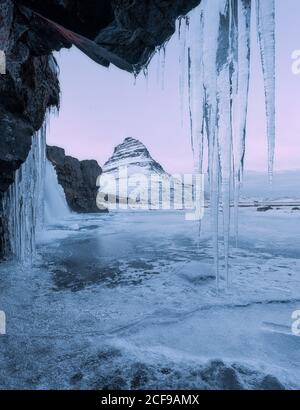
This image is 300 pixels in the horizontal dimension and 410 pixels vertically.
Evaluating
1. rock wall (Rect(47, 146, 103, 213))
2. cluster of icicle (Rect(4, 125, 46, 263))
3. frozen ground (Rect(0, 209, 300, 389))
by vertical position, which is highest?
rock wall (Rect(47, 146, 103, 213))

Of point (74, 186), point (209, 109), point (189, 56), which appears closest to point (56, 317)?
point (209, 109)

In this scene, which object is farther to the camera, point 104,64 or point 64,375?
point 104,64

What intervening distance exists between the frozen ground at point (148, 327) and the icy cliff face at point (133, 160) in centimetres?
15454

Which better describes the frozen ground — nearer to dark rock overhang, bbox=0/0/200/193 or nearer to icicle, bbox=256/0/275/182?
dark rock overhang, bbox=0/0/200/193

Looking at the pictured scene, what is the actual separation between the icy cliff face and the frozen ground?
155 meters

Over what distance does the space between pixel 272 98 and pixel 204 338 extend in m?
3.05

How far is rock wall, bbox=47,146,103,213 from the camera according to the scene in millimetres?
21344

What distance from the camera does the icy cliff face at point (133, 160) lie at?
165100mm

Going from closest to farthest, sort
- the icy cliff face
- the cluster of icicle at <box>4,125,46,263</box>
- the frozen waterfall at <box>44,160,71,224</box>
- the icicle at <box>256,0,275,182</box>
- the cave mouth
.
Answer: the icicle at <box>256,0,275,182</box> → the cave mouth → the cluster of icicle at <box>4,125,46,263</box> → the frozen waterfall at <box>44,160,71,224</box> → the icy cliff face

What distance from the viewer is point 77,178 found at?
22203 millimetres

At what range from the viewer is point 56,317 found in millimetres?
2988

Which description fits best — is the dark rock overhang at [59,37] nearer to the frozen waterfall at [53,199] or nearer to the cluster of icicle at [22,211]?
the cluster of icicle at [22,211]

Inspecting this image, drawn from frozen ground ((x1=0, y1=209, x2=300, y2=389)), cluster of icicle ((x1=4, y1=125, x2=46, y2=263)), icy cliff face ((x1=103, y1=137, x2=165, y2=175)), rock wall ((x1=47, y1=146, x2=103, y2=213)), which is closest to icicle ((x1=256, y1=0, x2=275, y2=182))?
frozen ground ((x1=0, y1=209, x2=300, y2=389))

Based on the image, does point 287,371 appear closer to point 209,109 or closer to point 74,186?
point 209,109
